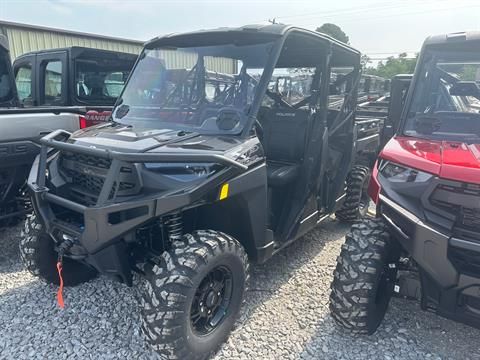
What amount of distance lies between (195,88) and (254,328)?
6.46 ft

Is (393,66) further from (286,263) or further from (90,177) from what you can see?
(90,177)

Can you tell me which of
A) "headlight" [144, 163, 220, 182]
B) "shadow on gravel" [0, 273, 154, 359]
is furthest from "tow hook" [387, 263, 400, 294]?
"shadow on gravel" [0, 273, 154, 359]

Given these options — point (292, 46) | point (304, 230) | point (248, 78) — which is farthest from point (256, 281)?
point (292, 46)

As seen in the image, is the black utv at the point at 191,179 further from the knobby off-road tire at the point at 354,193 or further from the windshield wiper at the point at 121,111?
the knobby off-road tire at the point at 354,193

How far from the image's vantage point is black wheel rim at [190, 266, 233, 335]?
2.58m

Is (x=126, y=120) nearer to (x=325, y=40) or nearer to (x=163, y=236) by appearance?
(x=163, y=236)

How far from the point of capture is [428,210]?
7.66 ft

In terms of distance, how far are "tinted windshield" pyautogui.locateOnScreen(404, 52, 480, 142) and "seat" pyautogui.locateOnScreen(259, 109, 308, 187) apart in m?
0.98

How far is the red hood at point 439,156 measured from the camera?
221cm

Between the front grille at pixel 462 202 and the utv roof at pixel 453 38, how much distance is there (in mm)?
1486

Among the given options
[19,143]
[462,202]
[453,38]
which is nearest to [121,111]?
[19,143]

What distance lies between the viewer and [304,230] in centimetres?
376


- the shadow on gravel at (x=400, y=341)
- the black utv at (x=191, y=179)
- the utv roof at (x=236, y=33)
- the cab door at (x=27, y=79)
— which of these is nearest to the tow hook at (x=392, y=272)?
the shadow on gravel at (x=400, y=341)

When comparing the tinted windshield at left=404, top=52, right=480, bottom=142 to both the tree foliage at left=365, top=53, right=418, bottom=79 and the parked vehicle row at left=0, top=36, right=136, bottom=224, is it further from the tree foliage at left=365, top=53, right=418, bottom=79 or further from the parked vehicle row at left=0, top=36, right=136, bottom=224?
the tree foliage at left=365, top=53, right=418, bottom=79
